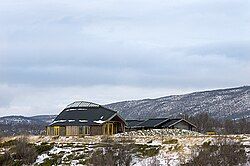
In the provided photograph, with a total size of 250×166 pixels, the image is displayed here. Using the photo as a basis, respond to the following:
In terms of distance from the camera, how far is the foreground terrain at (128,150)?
46812 mm

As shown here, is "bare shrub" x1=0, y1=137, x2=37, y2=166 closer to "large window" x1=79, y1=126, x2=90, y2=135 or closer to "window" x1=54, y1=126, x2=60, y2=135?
"large window" x1=79, y1=126, x2=90, y2=135

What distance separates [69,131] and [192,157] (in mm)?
24590

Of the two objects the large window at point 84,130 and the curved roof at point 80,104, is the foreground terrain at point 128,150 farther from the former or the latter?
the curved roof at point 80,104

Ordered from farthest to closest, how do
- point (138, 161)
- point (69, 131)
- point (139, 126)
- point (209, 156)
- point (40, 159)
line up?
point (139, 126), point (69, 131), point (40, 159), point (138, 161), point (209, 156)

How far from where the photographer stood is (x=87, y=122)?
68.1 metres

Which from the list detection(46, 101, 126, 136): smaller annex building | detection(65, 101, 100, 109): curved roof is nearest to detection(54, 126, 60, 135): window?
detection(46, 101, 126, 136): smaller annex building

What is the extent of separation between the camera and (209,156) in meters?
45.8

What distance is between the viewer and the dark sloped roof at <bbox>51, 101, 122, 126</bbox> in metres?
68.4

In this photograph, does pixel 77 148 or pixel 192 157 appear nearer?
pixel 192 157

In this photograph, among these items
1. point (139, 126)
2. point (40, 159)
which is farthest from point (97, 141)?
point (139, 126)

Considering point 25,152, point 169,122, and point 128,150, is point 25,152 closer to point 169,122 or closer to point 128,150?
point 128,150

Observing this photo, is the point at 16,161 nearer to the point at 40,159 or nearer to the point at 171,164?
the point at 40,159

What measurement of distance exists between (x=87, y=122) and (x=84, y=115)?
2.19 metres

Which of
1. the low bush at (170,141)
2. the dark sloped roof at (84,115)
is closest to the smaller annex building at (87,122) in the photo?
the dark sloped roof at (84,115)
